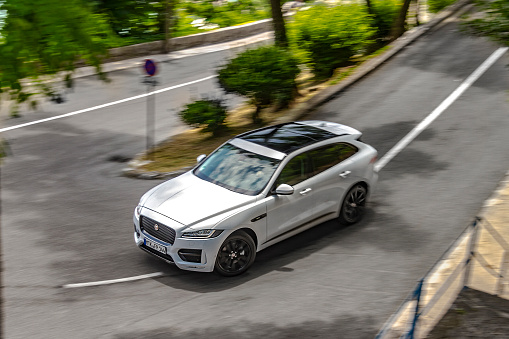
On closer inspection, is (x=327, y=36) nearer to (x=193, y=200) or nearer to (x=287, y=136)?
(x=287, y=136)

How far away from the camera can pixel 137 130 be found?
59.4 ft

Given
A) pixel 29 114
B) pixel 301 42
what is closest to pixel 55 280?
pixel 29 114

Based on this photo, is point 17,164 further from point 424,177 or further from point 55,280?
point 424,177

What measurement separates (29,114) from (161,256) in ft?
39.3

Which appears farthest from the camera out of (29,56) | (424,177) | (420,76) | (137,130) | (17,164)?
(420,76)

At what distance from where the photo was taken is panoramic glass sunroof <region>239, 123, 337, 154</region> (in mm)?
10445

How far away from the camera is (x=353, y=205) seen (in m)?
11.1

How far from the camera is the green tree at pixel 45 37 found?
19.9ft

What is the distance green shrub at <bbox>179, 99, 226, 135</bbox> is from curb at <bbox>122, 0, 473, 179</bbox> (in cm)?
167

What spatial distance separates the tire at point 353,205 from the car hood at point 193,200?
83.4 inches

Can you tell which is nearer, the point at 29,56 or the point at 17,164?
the point at 29,56

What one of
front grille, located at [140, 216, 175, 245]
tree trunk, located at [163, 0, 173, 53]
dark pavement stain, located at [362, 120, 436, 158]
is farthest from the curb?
tree trunk, located at [163, 0, 173, 53]

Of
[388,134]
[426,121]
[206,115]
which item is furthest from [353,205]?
[426,121]

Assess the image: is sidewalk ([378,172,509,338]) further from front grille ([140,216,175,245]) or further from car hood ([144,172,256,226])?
front grille ([140,216,175,245])
